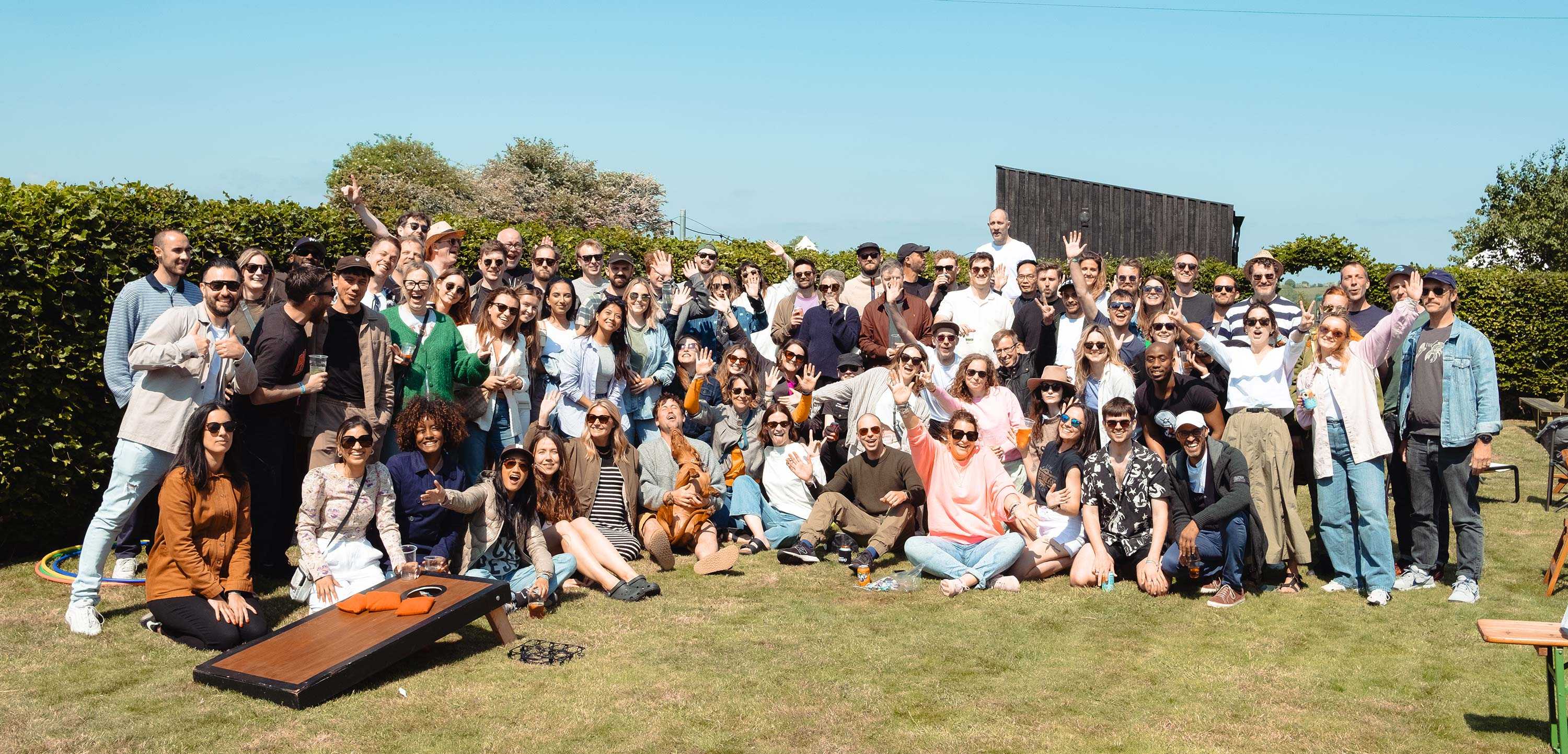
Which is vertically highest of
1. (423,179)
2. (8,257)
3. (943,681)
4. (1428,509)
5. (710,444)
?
(423,179)

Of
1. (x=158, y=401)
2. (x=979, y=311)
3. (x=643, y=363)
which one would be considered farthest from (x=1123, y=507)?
(x=158, y=401)

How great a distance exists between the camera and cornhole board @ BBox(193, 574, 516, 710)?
5027 millimetres

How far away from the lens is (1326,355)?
7.27m

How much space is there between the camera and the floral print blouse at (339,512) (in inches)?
246

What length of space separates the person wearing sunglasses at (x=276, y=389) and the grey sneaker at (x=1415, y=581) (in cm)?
674

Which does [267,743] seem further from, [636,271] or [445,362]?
[636,271]

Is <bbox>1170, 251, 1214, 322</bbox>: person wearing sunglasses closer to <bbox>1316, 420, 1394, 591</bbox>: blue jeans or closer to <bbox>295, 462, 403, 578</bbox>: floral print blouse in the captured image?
<bbox>1316, 420, 1394, 591</bbox>: blue jeans

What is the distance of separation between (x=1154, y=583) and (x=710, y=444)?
3469 mm

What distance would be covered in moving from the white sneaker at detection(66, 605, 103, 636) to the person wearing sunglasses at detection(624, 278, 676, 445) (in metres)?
3.74

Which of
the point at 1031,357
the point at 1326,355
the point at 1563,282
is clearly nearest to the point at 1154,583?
the point at 1326,355

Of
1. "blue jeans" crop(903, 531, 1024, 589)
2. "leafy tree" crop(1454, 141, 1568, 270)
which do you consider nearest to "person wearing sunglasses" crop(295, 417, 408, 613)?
"blue jeans" crop(903, 531, 1024, 589)

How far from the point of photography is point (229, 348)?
244 inches

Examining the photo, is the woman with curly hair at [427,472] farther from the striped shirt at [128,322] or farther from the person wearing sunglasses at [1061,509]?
the person wearing sunglasses at [1061,509]

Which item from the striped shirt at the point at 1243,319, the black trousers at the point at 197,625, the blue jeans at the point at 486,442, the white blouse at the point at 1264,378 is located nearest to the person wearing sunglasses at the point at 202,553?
the black trousers at the point at 197,625
